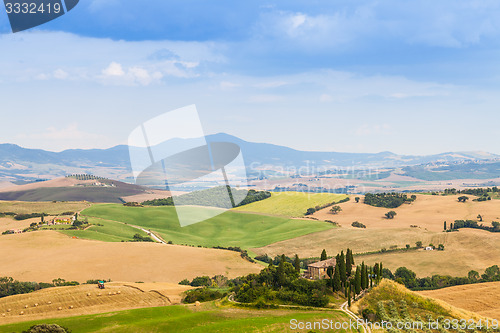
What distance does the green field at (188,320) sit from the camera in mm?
43844

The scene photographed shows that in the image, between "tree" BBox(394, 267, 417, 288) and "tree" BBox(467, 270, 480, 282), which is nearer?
"tree" BBox(394, 267, 417, 288)

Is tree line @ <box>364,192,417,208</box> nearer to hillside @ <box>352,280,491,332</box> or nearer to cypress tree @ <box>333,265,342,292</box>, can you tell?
hillside @ <box>352,280,491,332</box>

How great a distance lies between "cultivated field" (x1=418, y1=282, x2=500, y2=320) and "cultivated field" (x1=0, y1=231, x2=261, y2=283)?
3889 cm

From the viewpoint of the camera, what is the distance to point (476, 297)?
218 feet

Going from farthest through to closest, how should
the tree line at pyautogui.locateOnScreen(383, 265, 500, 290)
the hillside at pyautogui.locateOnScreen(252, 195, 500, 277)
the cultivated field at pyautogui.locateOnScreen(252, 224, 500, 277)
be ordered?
the hillside at pyautogui.locateOnScreen(252, 195, 500, 277)
the cultivated field at pyautogui.locateOnScreen(252, 224, 500, 277)
the tree line at pyautogui.locateOnScreen(383, 265, 500, 290)

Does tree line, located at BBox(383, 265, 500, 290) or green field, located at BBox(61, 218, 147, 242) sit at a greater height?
green field, located at BBox(61, 218, 147, 242)

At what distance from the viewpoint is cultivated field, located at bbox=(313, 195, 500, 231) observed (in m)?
145

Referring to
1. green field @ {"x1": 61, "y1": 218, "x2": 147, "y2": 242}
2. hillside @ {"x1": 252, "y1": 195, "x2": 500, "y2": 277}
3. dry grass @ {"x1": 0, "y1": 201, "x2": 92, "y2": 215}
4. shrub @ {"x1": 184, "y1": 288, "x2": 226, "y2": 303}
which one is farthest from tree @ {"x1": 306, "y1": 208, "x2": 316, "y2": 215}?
shrub @ {"x1": 184, "y1": 288, "x2": 226, "y2": 303}

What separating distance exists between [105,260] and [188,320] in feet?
171

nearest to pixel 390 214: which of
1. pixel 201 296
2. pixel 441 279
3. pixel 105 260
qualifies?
pixel 441 279

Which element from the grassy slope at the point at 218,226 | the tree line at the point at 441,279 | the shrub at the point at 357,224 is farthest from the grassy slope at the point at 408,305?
the shrub at the point at 357,224

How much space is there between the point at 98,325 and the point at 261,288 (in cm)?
2129

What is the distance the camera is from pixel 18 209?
155500mm

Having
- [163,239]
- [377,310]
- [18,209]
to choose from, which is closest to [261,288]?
[377,310]
